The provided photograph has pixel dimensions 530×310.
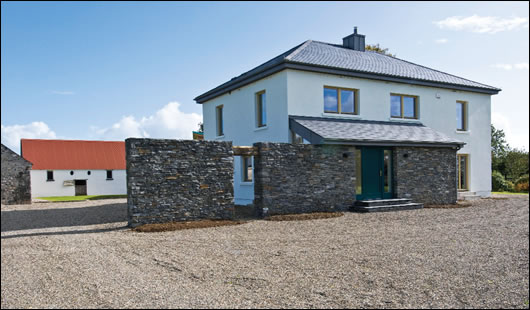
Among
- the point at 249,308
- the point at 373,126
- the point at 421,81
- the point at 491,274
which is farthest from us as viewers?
the point at 421,81

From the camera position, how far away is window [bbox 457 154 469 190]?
18900mm

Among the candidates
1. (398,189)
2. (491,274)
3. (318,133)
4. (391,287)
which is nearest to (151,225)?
(318,133)

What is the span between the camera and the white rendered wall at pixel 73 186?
31062mm

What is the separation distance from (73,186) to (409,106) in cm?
2731

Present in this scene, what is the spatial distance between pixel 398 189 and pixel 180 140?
8.50m

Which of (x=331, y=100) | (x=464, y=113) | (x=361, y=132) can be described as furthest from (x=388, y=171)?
(x=464, y=113)

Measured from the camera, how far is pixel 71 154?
32969mm

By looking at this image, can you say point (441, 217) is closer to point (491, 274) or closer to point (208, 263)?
point (491, 274)

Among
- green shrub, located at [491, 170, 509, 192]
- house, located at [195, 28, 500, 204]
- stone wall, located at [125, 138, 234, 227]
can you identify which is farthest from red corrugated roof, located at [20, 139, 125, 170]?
green shrub, located at [491, 170, 509, 192]

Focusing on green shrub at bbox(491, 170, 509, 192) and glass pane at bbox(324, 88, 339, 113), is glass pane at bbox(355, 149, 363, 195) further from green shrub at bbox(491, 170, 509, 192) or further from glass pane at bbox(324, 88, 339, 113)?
green shrub at bbox(491, 170, 509, 192)

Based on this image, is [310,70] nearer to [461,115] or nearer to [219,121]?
[219,121]

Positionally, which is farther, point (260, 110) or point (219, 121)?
point (219, 121)

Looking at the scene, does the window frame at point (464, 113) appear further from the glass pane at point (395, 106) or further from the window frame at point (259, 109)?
the window frame at point (259, 109)

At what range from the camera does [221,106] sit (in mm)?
19109
